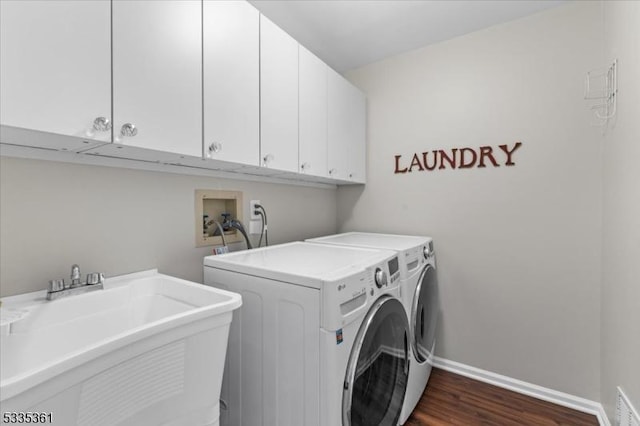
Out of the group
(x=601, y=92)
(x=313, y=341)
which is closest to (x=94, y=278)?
(x=313, y=341)

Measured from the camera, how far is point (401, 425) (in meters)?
1.61

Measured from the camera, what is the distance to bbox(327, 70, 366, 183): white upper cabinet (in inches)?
82.9

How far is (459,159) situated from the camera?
220cm

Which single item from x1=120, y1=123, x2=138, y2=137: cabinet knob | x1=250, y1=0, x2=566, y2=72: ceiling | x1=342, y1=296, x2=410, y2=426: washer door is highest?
x1=250, y1=0, x2=566, y2=72: ceiling

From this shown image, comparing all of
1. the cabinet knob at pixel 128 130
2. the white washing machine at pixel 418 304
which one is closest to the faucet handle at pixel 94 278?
the cabinet knob at pixel 128 130

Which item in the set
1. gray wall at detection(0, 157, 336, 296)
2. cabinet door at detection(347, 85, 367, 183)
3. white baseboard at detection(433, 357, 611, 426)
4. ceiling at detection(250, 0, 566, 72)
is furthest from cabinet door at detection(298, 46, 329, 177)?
white baseboard at detection(433, 357, 611, 426)

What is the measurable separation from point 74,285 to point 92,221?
269mm

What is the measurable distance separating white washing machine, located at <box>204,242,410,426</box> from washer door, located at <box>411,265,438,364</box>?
195 mm

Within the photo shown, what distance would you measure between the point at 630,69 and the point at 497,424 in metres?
1.87

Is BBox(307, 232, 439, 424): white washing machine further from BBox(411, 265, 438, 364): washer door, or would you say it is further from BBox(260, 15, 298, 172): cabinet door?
BBox(260, 15, 298, 172): cabinet door

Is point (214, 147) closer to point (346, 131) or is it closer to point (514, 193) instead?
point (346, 131)

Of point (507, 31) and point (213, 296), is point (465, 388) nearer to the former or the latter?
point (213, 296)

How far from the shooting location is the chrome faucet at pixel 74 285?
1.04 meters

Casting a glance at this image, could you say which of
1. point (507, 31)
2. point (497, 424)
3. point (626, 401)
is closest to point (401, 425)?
point (497, 424)
